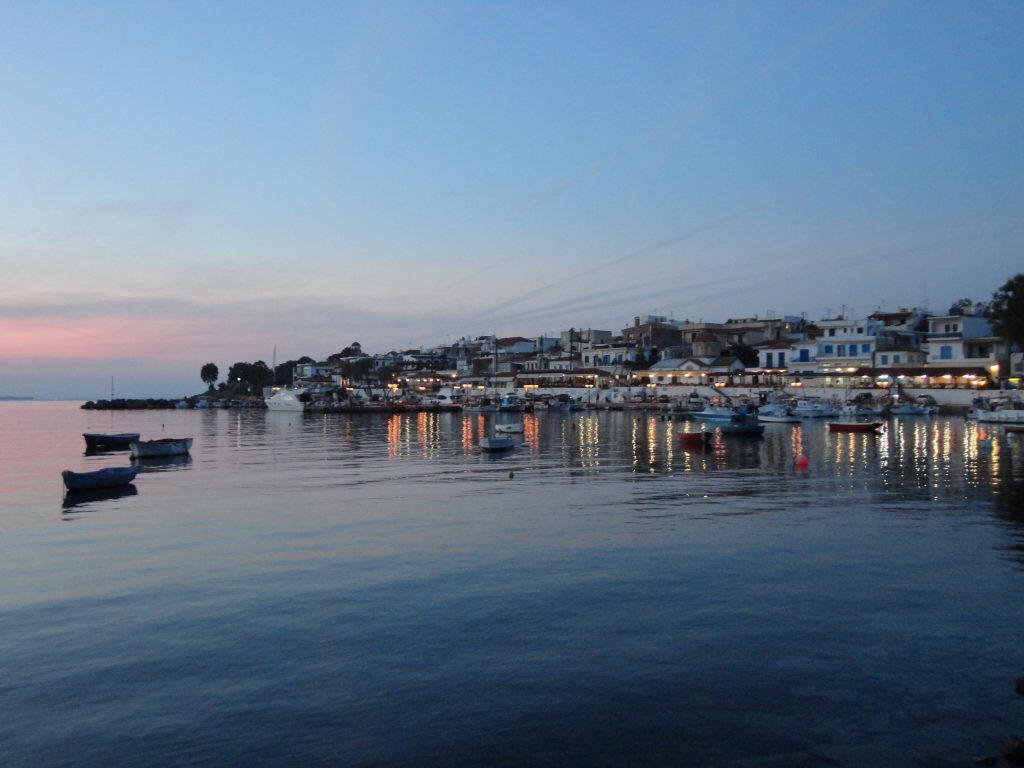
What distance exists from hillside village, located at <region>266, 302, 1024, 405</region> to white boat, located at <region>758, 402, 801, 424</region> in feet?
62.6

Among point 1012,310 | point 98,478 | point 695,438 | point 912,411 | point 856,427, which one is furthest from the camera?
point 912,411

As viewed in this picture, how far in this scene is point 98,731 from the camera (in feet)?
29.6

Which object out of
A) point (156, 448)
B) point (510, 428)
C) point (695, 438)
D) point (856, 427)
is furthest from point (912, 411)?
point (156, 448)

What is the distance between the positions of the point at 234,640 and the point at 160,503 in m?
16.6

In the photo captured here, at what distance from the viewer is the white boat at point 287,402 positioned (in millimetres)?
115325

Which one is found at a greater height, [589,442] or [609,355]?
[609,355]

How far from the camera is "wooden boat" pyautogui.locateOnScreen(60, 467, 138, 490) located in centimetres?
2891

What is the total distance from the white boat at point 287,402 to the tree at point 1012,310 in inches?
3351

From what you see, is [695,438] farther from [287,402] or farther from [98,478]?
[287,402]

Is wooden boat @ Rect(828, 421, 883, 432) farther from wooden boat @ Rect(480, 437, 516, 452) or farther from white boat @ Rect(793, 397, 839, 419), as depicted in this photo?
wooden boat @ Rect(480, 437, 516, 452)

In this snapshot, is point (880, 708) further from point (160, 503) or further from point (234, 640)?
point (160, 503)

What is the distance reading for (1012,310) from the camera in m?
72.7

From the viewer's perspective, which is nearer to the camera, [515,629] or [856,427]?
[515,629]

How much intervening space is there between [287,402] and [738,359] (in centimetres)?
6318
